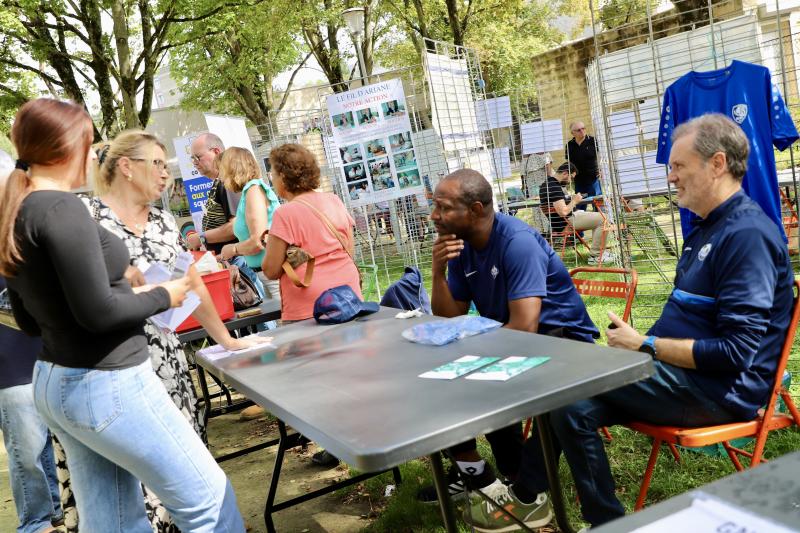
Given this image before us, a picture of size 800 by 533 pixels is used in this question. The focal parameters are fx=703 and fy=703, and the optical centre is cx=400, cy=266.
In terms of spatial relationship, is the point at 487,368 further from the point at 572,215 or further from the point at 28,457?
the point at 572,215

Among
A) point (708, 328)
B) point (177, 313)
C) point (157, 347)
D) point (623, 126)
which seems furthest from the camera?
point (623, 126)

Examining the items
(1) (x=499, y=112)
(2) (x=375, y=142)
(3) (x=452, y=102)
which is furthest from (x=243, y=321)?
(1) (x=499, y=112)

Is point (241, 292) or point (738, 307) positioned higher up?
point (241, 292)

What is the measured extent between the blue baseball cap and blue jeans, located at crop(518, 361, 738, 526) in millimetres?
1119

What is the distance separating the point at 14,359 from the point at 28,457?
476 millimetres

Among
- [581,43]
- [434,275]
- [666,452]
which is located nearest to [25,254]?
[434,275]

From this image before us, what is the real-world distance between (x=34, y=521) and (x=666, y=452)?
301cm

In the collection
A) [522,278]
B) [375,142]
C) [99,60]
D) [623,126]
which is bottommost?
[522,278]

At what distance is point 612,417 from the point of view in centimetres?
254

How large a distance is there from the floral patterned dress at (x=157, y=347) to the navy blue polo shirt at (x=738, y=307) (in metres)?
1.93

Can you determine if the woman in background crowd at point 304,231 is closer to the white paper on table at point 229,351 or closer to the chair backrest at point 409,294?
the chair backrest at point 409,294

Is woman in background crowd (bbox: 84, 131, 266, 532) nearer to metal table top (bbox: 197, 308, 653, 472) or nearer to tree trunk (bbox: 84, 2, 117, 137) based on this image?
metal table top (bbox: 197, 308, 653, 472)

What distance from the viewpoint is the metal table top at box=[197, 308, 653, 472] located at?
160cm

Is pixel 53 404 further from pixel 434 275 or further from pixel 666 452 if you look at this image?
pixel 666 452
